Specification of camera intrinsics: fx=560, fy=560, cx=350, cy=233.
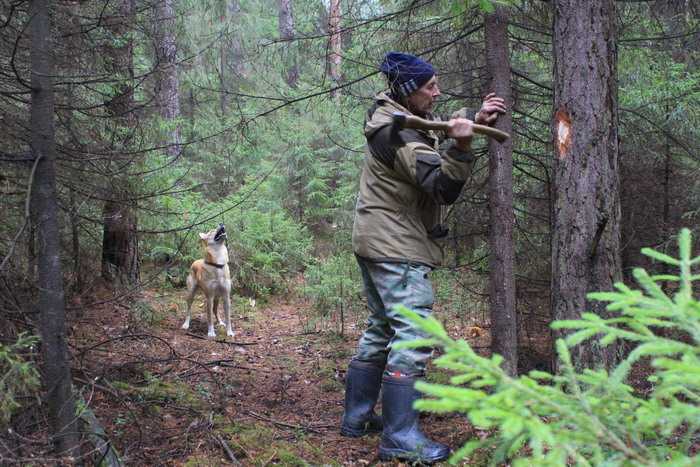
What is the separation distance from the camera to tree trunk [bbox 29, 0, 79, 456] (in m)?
3.01

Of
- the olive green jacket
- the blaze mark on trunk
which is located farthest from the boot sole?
the blaze mark on trunk

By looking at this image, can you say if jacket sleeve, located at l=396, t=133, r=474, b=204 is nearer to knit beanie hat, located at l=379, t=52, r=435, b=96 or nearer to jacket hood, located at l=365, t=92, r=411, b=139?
jacket hood, located at l=365, t=92, r=411, b=139

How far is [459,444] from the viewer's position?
4020 mm

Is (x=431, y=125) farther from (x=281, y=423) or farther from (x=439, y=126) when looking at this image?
(x=281, y=423)

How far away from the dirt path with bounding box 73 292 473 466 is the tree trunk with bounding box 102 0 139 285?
2.98 ft

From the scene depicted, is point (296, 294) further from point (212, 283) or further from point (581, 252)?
point (581, 252)

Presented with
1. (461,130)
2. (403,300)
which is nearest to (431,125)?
(461,130)

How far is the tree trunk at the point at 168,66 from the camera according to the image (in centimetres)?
489

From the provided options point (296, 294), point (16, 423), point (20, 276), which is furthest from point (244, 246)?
point (16, 423)

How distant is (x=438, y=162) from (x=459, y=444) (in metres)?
2.03

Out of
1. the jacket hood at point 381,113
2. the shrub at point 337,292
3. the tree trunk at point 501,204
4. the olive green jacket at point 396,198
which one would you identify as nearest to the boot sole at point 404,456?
the olive green jacket at point 396,198

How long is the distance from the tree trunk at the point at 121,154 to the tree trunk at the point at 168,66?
12.1 inches

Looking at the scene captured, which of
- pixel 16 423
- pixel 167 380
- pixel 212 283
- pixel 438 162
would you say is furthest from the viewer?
pixel 212 283

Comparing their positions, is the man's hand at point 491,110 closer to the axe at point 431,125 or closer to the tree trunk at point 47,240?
the axe at point 431,125
